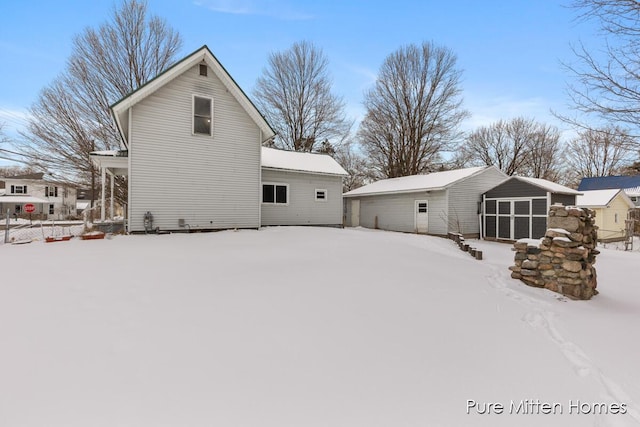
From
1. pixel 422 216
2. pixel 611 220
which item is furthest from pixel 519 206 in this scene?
pixel 611 220

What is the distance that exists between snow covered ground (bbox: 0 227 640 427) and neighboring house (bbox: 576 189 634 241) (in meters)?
19.0

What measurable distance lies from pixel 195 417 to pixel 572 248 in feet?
23.6

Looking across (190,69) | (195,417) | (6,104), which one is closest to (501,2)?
(190,69)

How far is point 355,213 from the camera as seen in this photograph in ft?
74.1

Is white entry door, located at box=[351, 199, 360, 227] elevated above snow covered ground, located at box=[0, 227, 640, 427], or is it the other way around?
white entry door, located at box=[351, 199, 360, 227]

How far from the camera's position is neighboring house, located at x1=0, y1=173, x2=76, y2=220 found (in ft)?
119

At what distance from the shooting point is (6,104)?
17.9 metres

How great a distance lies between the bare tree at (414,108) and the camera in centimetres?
2566

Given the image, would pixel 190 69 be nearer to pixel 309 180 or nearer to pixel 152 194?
pixel 152 194

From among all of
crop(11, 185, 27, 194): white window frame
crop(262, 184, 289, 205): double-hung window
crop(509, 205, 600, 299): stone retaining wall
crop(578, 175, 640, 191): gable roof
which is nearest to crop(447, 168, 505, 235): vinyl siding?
crop(262, 184, 289, 205): double-hung window

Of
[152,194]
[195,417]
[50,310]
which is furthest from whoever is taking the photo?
[152,194]

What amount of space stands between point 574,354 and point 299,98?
26.5 meters

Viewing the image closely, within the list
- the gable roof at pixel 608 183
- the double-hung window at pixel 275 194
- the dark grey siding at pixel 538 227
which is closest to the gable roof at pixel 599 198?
the dark grey siding at pixel 538 227

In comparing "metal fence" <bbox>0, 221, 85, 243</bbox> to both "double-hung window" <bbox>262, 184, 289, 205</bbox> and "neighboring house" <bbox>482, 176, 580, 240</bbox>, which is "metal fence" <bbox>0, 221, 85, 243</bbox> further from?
"neighboring house" <bbox>482, 176, 580, 240</bbox>
